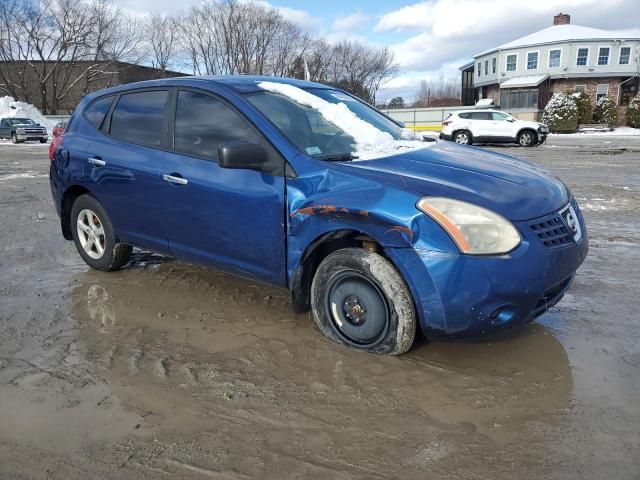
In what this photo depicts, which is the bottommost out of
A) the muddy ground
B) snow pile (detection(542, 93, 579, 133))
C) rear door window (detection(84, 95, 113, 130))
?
the muddy ground

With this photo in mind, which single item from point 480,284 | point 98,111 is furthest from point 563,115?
point 480,284

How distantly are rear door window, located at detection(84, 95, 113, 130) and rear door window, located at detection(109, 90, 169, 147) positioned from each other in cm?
16

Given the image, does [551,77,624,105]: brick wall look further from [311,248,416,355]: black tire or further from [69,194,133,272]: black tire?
[311,248,416,355]: black tire

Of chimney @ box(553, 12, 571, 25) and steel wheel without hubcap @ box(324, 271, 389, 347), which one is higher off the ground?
chimney @ box(553, 12, 571, 25)

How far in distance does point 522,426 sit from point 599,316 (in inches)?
64.0

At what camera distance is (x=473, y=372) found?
2980mm

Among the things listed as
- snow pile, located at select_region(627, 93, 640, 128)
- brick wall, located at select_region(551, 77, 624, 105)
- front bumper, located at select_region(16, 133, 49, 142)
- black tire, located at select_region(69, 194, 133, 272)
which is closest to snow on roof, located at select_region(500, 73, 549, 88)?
brick wall, located at select_region(551, 77, 624, 105)

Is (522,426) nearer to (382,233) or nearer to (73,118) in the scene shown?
(382,233)

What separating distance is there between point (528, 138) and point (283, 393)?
21.3m

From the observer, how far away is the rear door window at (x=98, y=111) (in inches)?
182

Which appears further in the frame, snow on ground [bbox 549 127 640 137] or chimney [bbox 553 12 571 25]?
chimney [bbox 553 12 571 25]

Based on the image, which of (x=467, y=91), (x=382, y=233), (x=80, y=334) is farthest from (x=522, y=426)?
(x=467, y=91)

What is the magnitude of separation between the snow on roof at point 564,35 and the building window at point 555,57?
87 centimetres

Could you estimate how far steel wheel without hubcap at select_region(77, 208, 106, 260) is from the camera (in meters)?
4.75
